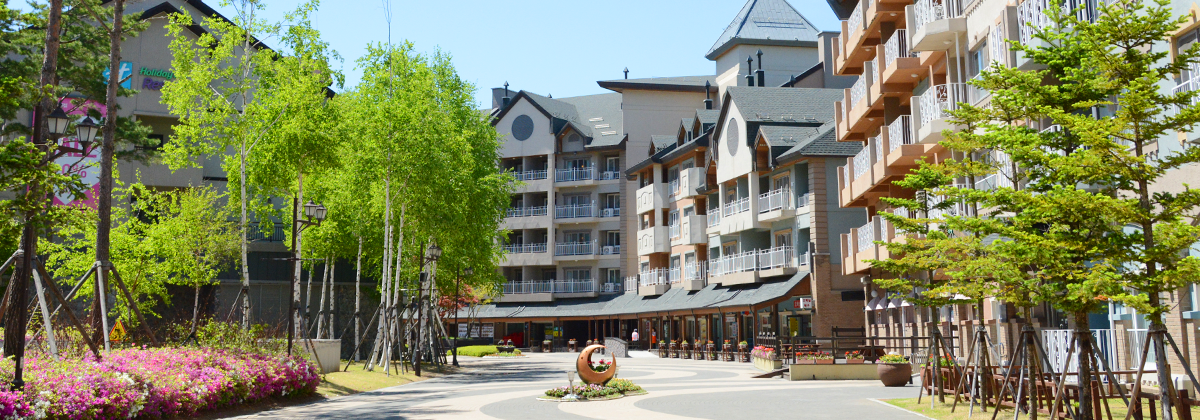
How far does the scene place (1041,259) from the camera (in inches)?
513

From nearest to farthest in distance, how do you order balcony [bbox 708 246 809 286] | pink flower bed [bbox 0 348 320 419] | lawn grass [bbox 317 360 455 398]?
1. pink flower bed [bbox 0 348 320 419]
2. lawn grass [bbox 317 360 455 398]
3. balcony [bbox 708 246 809 286]

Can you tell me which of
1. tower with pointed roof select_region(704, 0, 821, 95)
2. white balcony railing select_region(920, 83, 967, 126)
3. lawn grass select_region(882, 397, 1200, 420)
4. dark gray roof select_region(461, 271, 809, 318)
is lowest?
lawn grass select_region(882, 397, 1200, 420)

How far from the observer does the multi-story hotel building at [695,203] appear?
147 ft

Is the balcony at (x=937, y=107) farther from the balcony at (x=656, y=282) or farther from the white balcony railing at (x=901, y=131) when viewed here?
the balcony at (x=656, y=282)

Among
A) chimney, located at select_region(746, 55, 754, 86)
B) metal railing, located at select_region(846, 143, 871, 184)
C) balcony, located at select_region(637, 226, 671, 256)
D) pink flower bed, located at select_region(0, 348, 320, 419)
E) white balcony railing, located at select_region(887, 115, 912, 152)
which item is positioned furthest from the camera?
chimney, located at select_region(746, 55, 754, 86)

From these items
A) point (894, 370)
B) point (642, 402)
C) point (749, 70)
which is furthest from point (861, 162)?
point (749, 70)

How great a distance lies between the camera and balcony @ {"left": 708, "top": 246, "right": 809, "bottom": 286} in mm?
45656

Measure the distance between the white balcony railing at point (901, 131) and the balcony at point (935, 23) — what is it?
2.26m

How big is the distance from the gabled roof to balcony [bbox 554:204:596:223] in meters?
13.5

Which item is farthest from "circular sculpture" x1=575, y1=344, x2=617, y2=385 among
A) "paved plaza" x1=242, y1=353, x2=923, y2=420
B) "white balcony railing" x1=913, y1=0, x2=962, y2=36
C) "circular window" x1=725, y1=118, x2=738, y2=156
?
"circular window" x1=725, y1=118, x2=738, y2=156

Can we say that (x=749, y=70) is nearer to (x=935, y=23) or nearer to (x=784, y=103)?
(x=784, y=103)

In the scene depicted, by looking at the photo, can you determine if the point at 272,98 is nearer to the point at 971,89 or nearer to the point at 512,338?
the point at 971,89

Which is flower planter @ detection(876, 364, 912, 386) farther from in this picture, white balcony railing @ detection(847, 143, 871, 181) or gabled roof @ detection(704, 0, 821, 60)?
gabled roof @ detection(704, 0, 821, 60)

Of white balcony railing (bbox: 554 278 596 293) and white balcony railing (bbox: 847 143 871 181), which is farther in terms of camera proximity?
white balcony railing (bbox: 554 278 596 293)
